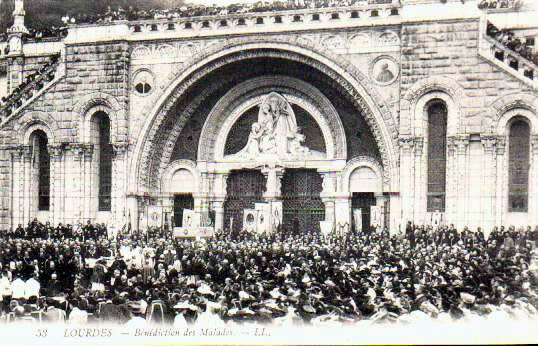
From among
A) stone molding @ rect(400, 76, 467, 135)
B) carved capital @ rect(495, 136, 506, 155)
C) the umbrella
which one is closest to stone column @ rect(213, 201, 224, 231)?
stone molding @ rect(400, 76, 467, 135)

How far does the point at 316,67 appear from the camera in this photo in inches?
1379

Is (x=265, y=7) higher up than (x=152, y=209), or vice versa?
(x=265, y=7)

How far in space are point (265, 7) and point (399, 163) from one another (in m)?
10.2

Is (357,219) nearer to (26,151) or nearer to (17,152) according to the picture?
(26,151)

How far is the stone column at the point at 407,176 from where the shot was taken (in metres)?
32.7

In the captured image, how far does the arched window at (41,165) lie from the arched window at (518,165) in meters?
23.6

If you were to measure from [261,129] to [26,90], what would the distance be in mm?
12674

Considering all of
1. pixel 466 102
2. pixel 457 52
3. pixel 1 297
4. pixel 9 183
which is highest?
pixel 457 52

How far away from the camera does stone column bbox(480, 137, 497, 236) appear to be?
31109 millimetres

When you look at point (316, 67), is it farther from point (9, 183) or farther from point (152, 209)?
point (9, 183)

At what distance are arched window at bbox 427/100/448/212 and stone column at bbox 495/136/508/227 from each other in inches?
99.1

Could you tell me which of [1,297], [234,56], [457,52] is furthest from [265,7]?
[1,297]

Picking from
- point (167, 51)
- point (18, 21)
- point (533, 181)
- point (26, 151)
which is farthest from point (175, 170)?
point (533, 181)

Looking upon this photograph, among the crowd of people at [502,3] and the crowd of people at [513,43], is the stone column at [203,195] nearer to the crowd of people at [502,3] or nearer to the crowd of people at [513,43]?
the crowd of people at [513,43]
